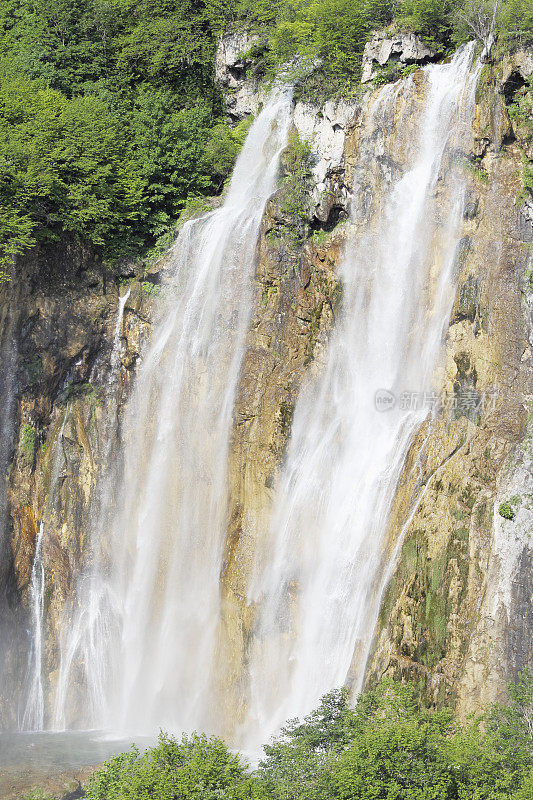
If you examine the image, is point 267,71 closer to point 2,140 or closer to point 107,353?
point 2,140

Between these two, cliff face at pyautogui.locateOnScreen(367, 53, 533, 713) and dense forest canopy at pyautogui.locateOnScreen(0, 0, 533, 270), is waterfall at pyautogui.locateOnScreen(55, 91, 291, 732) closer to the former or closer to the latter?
dense forest canopy at pyautogui.locateOnScreen(0, 0, 533, 270)

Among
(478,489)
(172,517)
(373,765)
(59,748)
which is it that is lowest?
(59,748)

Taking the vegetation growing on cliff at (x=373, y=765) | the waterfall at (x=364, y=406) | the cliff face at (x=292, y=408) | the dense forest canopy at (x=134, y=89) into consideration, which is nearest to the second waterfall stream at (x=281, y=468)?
the waterfall at (x=364, y=406)

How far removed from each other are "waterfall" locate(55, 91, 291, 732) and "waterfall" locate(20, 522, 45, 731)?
0.72 meters

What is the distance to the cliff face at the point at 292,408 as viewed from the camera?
19.8 metres

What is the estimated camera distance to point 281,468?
26828 mm

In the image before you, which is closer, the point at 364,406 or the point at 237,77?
the point at 364,406

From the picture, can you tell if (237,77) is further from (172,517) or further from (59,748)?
(59,748)

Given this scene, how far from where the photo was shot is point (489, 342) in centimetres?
2255

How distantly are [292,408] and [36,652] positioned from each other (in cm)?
1219

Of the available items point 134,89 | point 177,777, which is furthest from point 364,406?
point 134,89

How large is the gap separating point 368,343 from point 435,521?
7.46 meters

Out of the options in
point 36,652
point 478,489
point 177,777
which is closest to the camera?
point 177,777

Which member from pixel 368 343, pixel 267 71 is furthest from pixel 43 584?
pixel 267 71
